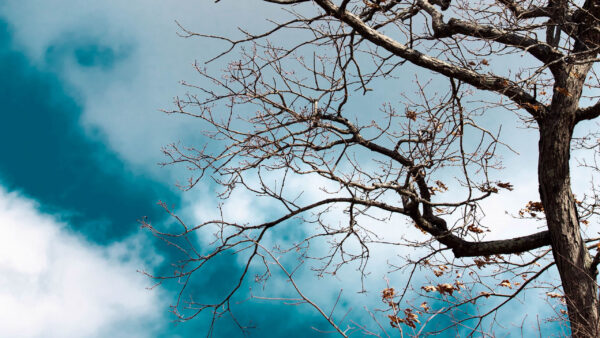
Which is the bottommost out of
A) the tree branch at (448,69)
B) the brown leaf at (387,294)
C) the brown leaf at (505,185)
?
the brown leaf at (387,294)

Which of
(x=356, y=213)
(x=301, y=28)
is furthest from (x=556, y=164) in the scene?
(x=301, y=28)

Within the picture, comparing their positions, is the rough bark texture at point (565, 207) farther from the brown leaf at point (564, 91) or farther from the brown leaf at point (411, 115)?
the brown leaf at point (411, 115)

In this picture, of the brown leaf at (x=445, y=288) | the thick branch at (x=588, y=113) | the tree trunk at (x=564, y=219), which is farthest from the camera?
the brown leaf at (x=445, y=288)

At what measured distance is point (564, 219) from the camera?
6.16 meters

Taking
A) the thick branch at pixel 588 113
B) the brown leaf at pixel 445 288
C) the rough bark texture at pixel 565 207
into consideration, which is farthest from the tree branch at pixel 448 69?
the brown leaf at pixel 445 288

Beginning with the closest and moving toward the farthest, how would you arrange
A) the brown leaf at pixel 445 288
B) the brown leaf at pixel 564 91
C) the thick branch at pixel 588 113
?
the brown leaf at pixel 564 91
the thick branch at pixel 588 113
the brown leaf at pixel 445 288

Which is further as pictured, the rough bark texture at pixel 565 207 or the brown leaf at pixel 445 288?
the brown leaf at pixel 445 288

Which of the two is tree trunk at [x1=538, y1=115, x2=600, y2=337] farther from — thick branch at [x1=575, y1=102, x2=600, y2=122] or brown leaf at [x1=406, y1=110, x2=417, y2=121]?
brown leaf at [x1=406, y1=110, x2=417, y2=121]

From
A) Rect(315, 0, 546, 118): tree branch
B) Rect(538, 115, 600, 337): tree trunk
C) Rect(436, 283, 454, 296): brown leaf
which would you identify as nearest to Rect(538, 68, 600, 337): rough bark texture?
Rect(538, 115, 600, 337): tree trunk

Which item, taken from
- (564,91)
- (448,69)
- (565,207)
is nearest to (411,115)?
(448,69)

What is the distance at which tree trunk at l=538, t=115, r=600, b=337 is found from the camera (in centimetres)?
590

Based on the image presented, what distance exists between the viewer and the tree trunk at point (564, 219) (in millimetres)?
5902

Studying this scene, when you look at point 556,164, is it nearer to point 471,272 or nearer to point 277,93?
point 471,272

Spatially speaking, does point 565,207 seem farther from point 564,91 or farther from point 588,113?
point 564,91
